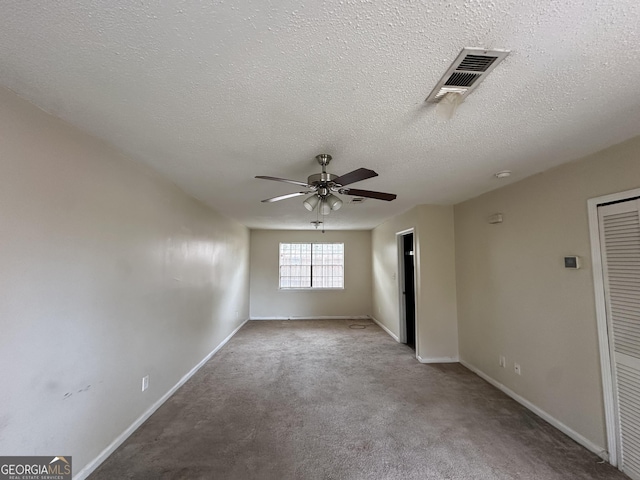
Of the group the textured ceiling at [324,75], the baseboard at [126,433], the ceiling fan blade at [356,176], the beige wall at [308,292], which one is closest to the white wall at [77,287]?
the baseboard at [126,433]

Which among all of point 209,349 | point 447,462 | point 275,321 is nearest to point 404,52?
point 447,462

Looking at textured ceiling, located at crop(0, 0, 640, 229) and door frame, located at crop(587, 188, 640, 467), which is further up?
textured ceiling, located at crop(0, 0, 640, 229)

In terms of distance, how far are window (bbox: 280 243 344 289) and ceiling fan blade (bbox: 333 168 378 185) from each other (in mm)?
5305

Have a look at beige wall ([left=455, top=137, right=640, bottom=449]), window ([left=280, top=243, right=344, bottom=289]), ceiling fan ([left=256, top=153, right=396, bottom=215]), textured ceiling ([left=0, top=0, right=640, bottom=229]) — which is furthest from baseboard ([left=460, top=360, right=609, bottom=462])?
window ([left=280, top=243, right=344, bottom=289])

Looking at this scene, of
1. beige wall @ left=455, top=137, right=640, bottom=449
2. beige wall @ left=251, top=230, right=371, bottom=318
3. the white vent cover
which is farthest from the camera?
beige wall @ left=251, top=230, right=371, bottom=318

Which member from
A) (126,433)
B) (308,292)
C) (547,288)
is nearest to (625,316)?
(547,288)

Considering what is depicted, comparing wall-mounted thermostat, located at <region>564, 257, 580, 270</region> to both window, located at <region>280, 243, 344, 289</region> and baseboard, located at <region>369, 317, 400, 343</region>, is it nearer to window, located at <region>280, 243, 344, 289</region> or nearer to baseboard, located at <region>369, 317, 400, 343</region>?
baseboard, located at <region>369, 317, 400, 343</region>

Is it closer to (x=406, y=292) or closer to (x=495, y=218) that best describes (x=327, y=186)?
(x=495, y=218)

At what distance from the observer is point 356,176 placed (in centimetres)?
182

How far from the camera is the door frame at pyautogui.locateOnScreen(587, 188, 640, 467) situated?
6.38 ft

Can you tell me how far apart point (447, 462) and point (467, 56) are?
2537 millimetres

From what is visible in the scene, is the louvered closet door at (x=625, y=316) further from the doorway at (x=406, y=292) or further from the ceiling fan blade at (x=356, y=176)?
the doorway at (x=406, y=292)

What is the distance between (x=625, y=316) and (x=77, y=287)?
3.75 metres

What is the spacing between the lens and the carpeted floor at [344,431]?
6.20 ft
